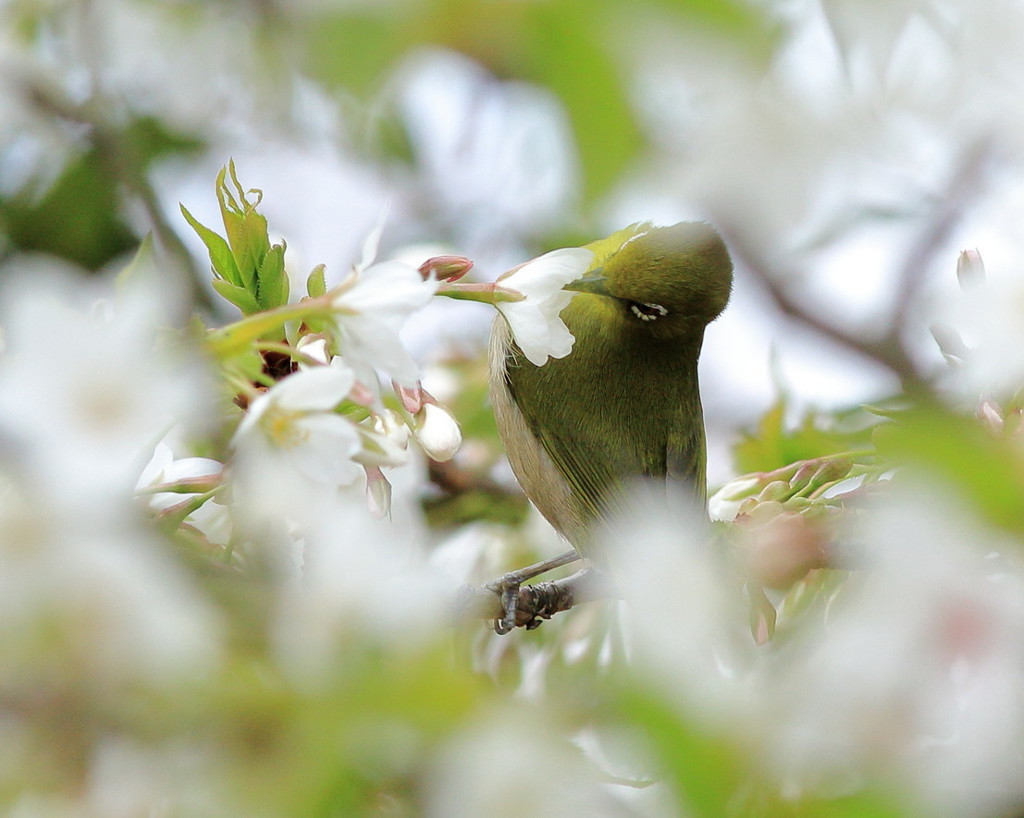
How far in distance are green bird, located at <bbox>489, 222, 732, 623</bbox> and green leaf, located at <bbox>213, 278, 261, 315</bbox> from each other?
90 cm

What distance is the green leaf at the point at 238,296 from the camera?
1.08 m

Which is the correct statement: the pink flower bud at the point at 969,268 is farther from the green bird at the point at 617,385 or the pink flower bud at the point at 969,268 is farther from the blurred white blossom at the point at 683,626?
the green bird at the point at 617,385

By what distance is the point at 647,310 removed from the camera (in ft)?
6.93

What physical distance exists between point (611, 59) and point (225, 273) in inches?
31.3

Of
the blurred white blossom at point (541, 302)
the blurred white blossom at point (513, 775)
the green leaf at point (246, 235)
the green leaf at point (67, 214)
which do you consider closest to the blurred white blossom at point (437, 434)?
the blurred white blossom at point (541, 302)

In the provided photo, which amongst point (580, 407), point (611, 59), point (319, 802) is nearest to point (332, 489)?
point (319, 802)

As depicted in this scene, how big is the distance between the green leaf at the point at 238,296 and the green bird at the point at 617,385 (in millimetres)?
905

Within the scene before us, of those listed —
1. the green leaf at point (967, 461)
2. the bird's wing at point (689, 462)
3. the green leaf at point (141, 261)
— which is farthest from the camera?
the bird's wing at point (689, 462)

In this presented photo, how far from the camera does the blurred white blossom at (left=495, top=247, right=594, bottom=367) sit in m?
1.02

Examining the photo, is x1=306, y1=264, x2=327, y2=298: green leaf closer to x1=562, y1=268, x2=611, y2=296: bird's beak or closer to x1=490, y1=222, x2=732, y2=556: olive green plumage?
x1=490, y1=222, x2=732, y2=556: olive green plumage

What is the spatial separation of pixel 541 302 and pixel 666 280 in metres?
1.05

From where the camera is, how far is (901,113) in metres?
0.63

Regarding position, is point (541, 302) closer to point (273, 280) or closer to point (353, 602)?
point (273, 280)

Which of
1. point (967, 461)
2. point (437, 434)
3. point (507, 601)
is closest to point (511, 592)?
point (507, 601)
